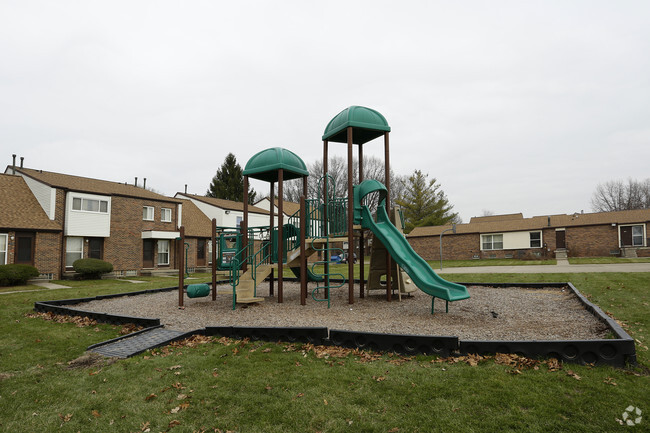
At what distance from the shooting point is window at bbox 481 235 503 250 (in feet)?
115

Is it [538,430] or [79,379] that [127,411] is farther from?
[538,430]

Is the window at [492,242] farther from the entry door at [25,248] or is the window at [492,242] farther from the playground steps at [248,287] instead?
the entry door at [25,248]

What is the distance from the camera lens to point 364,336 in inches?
229

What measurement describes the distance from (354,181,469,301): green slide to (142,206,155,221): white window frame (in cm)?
2163

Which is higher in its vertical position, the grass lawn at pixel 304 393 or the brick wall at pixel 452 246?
the brick wall at pixel 452 246

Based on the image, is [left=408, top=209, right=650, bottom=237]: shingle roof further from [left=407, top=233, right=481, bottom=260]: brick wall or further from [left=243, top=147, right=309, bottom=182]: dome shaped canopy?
[left=243, top=147, right=309, bottom=182]: dome shaped canopy

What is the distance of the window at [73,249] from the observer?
75.1ft

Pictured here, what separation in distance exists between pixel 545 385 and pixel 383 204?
23.5ft

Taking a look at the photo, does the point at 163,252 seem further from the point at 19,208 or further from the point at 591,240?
the point at 591,240

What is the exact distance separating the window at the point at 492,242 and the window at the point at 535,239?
99.3 inches

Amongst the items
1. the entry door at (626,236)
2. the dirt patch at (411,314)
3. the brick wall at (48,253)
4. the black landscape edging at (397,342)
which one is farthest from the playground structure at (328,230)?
the entry door at (626,236)

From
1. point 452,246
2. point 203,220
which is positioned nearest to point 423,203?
point 452,246

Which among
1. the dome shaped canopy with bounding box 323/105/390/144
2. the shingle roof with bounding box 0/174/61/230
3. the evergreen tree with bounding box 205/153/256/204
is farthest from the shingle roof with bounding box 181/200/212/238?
the dome shaped canopy with bounding box 323/105/390/144

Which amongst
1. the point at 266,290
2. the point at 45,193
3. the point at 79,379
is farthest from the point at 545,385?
the point at 45,193
